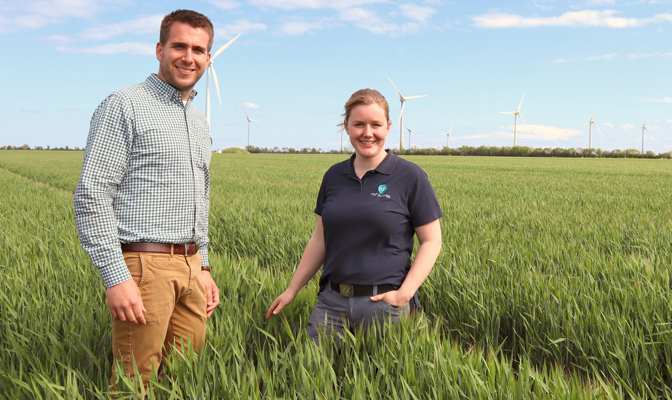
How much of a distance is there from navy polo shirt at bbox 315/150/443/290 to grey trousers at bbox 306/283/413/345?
4.8 inches

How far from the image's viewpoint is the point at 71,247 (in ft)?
18.3

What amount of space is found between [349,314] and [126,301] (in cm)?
127

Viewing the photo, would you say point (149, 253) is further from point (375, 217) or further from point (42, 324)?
point (42, 324)

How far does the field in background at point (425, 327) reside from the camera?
2.14 meters

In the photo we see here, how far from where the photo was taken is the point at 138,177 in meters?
2.17

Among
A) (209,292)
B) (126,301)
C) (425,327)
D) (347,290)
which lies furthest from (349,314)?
(126,301)

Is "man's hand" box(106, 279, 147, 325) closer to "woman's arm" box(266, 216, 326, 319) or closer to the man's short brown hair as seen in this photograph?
"woman's arm" box(266, 216, 326, 319)

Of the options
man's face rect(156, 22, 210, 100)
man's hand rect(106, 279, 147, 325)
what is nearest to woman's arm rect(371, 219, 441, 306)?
man's hand rect(106, 279, 147, 325)

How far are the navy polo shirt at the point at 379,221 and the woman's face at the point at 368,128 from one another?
137 millimetres

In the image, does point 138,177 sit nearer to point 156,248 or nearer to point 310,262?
point 156,248

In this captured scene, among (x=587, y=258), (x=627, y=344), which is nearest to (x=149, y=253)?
(x=627, y=344)

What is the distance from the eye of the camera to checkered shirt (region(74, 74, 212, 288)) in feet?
6.50

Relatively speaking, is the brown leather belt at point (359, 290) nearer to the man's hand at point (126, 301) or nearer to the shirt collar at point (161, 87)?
the man's hand at point (126, 301)

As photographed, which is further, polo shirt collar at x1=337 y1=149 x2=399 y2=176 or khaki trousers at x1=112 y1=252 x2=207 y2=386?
polo shirt collar at x1=337 y1=149 x2=399 y2=176
